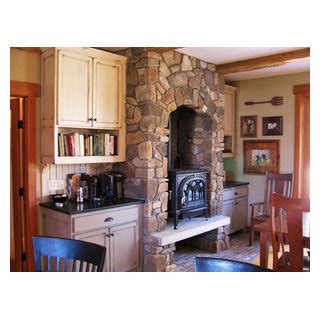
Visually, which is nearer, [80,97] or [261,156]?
[80,97]

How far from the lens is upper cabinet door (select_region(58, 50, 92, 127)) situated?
2.97 meters

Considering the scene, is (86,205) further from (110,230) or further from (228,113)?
(228,113)

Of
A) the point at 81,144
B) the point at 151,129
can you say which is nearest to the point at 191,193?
the point at 151,129

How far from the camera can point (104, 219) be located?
3.03 m

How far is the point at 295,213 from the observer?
215 cm

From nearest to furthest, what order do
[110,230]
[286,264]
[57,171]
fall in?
1. [286,264]
2. [110,230]
3. [57,171]

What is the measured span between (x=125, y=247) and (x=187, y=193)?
3.29 ft

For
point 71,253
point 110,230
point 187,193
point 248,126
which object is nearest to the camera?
point 71,253

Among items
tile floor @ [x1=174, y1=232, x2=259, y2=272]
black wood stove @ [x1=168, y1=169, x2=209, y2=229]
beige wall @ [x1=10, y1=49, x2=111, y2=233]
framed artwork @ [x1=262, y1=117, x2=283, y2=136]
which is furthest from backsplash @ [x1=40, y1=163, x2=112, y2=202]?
framed artwork @ [x1=262, y1=117, x2=283, y2=136]

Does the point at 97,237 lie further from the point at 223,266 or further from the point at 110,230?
the point at 223,266

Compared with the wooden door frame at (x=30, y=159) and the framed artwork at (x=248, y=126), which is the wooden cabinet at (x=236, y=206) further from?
the wooden door frame at (x=30, y=159)

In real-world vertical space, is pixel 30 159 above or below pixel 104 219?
above

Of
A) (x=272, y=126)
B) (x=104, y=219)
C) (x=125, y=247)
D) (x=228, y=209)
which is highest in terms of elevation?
(x=272, y=126)
